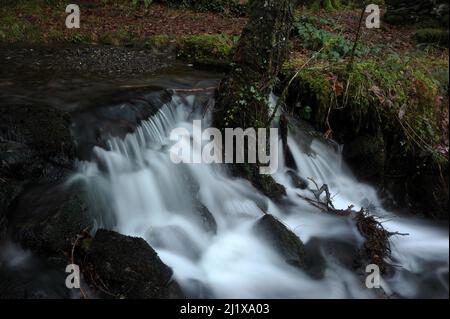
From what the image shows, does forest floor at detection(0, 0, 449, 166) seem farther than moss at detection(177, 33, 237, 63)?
No

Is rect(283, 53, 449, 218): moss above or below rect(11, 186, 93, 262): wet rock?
above

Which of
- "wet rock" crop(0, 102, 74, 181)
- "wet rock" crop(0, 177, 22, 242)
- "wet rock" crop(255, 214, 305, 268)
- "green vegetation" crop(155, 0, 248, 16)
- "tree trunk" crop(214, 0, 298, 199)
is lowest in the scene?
"wet rock" crop(255, 214, 305, 268)

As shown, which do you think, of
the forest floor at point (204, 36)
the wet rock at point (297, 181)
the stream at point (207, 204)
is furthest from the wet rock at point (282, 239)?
the forest floor at point (204, 36)

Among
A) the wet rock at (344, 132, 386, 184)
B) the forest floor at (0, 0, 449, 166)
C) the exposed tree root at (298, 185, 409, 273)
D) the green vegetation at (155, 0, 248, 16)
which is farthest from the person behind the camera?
the green vegetation at (155, 0, 248, 16)

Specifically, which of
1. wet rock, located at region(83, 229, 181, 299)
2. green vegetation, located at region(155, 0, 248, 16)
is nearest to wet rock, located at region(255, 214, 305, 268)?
wet rock, located at region(83, 229, 181, 299)

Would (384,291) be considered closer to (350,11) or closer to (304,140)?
(304,140)

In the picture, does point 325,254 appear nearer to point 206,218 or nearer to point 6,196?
point 206,218

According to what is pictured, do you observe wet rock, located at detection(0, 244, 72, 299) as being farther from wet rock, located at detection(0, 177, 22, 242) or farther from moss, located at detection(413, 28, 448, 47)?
moss, located at detection(413, 28, 448, 47)

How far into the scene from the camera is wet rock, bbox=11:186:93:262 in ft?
12.6

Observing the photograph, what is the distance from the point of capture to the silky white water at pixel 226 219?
412cm

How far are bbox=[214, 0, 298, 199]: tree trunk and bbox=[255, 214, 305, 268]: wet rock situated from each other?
649 millimetres

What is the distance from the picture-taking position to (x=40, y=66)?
751 cm

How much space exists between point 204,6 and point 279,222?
10.9m

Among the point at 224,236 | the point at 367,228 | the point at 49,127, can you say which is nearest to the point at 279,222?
the point at 224,236
